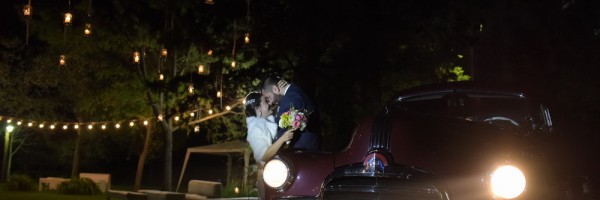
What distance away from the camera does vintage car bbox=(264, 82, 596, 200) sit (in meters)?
4.12

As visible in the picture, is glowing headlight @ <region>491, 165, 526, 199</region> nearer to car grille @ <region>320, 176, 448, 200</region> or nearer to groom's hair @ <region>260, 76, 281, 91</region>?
car grille @ <region>320, 176, 448, 200</region>

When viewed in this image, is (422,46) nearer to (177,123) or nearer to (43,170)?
(177,123)

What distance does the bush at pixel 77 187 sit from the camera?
78.4 ft

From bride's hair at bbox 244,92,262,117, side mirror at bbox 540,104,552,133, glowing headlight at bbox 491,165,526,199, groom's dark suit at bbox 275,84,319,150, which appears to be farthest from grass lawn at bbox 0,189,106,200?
glowing headlight at bbox 491,165,526,199

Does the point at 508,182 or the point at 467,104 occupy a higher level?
the point at 467,104

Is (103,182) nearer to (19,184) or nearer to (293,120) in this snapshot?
(19,184)

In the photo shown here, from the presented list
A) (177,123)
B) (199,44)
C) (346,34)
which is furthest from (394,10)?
(177,123)

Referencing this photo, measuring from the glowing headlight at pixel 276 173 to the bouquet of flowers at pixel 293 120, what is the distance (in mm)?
583

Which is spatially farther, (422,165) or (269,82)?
(269,82)

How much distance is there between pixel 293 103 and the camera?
600 cm

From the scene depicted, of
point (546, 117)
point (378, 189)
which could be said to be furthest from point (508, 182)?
point (546, 117)

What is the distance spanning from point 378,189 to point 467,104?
81.7 inches

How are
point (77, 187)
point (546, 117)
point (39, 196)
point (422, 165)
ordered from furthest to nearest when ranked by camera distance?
point (77, 187) → point (39, 196) → point (546, 117) → point (422, 165)

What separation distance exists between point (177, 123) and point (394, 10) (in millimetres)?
12084
